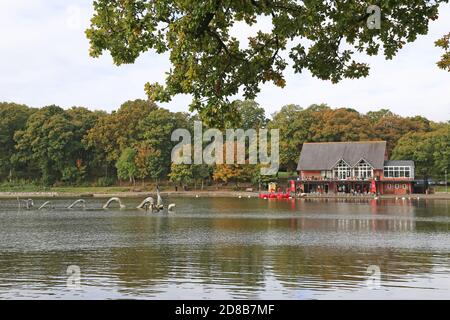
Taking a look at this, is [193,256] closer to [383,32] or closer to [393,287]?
[393,287]

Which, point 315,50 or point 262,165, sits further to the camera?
point 262,165

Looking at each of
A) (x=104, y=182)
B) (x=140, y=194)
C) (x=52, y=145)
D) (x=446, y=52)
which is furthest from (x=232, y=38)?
(x=104, y=182)

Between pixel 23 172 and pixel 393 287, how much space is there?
86.8 m

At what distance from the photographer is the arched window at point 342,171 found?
86.9m

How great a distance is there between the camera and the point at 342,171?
87375 millimetres

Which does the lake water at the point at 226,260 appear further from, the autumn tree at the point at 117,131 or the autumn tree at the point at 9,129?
the autumn tree at the point at 9,129

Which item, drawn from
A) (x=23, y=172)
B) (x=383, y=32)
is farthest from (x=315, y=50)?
(x=23, y=172)

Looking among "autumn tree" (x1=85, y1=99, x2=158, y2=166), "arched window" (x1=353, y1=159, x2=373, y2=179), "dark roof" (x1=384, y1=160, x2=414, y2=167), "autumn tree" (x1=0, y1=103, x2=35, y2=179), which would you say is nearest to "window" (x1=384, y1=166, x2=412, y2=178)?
"dark roof" (x1=384, y1=160, x2=414, y2=167)

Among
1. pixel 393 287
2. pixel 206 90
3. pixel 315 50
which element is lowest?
pixel 393 287

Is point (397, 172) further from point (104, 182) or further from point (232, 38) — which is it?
point (232, 38)

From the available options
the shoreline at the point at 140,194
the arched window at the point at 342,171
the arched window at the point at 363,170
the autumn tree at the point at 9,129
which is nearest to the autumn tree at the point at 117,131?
the shoreline at the point at 140,194

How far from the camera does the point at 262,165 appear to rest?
3408 inches

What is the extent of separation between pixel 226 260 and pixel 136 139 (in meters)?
73.8

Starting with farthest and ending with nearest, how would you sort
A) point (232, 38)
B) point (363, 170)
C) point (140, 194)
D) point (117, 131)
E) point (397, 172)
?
point (117, 131), point (363, 170), point (140, 194), point (397, 172), point (232, 38)
